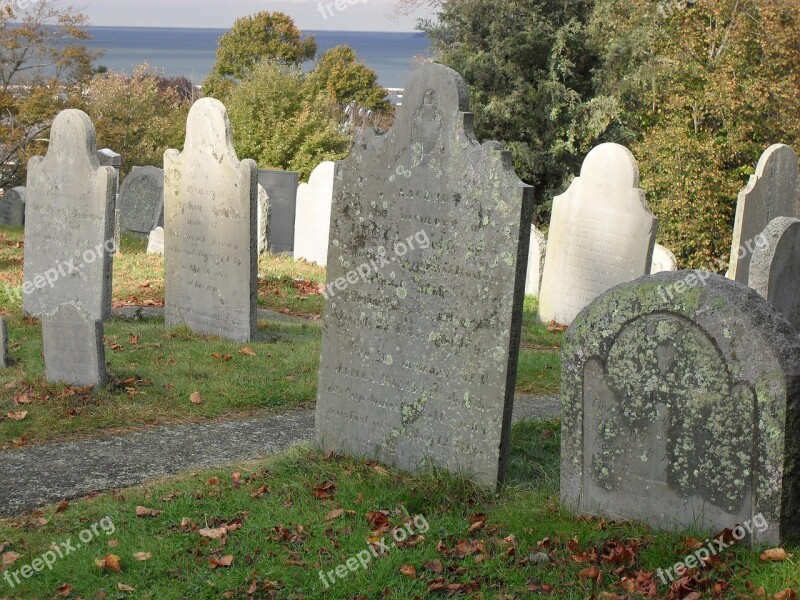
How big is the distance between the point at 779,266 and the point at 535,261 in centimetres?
764

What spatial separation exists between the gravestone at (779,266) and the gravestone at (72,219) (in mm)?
6548

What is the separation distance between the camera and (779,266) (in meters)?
7.87

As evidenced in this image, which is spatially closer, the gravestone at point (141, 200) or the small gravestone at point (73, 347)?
the small gravestone at point (73, 347)

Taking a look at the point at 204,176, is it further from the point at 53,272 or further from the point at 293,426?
the point at 293,426

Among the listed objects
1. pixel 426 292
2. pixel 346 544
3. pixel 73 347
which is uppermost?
pixel 426 292

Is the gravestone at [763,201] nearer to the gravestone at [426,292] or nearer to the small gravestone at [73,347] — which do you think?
the gravestone at [426,292]

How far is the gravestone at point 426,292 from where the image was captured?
5.80m

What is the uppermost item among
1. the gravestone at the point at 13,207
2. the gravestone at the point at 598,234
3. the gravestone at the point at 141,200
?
the gravestone at the point at 598,234

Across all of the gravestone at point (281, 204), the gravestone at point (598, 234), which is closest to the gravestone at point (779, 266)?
the gravestone at point (598, 234)

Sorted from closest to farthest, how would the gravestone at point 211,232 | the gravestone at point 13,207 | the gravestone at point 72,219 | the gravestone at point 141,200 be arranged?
the gravestone at point 211,232 → the gravestone at point 72,219 → the gravestone at point 141,200 → the gravestone at point 13,207

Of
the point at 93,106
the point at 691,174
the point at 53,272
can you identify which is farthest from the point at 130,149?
the point at 53,272

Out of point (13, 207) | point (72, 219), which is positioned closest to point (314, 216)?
point (72, 219)

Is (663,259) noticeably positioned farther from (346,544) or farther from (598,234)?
(346,544)

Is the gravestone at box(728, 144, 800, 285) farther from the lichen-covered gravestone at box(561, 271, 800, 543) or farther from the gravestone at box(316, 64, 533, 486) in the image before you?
the lichen-covered gravestone at box(561, 271, 800, 543)
